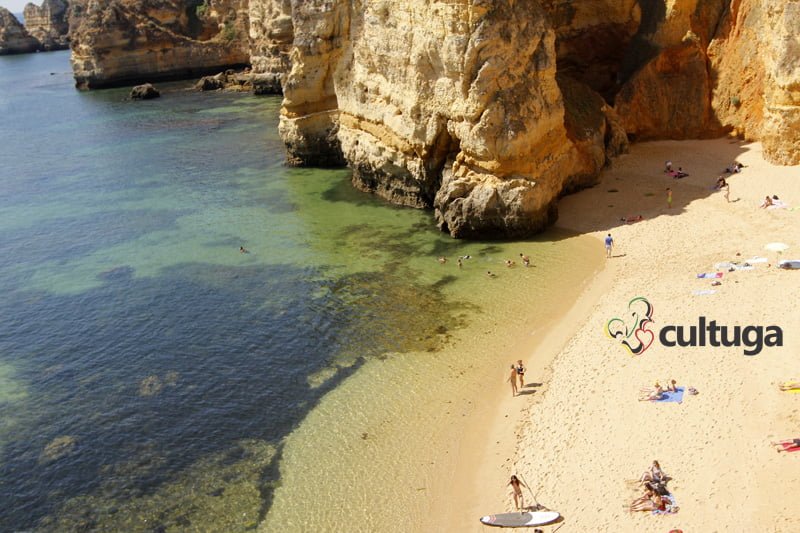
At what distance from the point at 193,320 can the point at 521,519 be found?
49.1ft

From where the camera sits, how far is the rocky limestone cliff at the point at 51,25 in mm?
136875

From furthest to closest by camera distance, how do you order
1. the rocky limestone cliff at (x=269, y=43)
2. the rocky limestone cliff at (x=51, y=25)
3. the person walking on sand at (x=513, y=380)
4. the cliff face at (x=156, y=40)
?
1. the rocky limestone cliff at (x=51, y=25)
2. the cliff face at (x=156, y=40)
3. the rocky limestone cliff at (x=269, y=43)
4. the person walking on sand at (x=513, y=380)

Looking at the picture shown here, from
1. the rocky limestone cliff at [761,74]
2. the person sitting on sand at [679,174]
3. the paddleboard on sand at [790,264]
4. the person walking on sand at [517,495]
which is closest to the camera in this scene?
the person walking on sand at [517,495]

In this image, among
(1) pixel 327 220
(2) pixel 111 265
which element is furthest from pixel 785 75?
(2) pixel 111 265

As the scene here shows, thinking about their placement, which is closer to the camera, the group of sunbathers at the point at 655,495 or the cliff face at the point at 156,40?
the group of sunbathers at the point at 655,495

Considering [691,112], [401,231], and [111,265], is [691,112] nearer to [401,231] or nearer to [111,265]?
[401,231]

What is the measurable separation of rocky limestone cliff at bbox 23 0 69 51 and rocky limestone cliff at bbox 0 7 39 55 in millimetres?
1872

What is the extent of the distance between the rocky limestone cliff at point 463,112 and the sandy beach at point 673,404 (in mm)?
4023

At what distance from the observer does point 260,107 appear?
63438 millimetres

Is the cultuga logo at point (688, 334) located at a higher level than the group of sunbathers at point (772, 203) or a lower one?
lower

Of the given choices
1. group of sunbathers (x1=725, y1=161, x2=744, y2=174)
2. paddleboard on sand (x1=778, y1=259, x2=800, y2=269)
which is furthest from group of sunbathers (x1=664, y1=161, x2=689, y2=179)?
paddleboard on sand (x1=778, y1=259, x2=800, y2=269)

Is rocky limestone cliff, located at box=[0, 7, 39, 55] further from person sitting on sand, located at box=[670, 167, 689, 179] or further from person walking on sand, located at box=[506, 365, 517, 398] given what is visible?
person walking on sand, located at box=[506, 365, 517, 398]

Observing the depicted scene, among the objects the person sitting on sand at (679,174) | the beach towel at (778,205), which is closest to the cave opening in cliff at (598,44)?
the person sitting on sand at (679,174)

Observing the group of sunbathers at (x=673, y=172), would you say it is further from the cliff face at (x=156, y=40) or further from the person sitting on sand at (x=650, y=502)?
the cliff face at (x=156, y=40)
